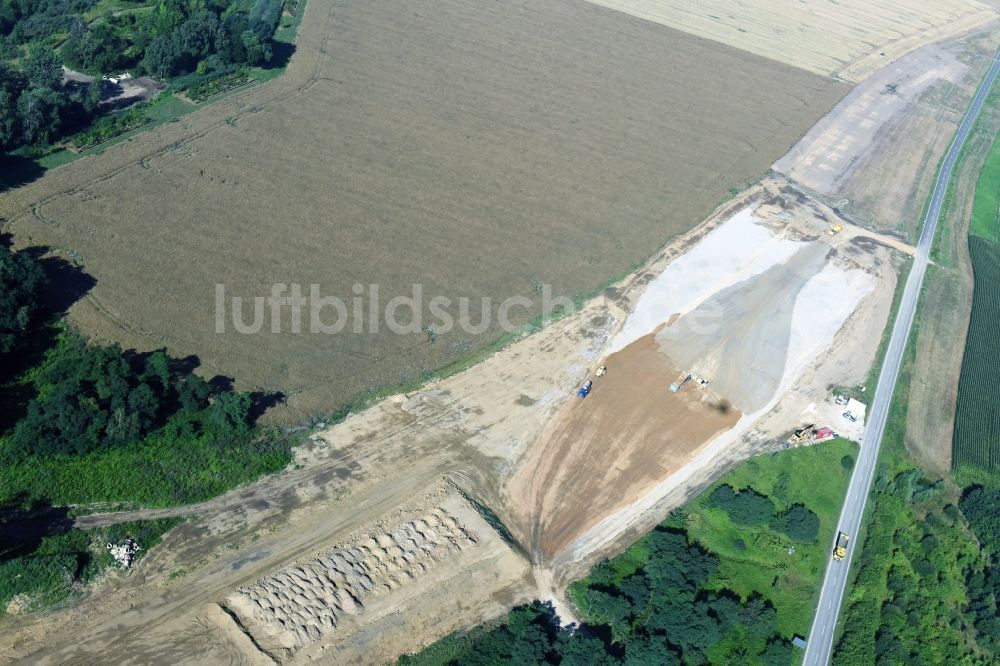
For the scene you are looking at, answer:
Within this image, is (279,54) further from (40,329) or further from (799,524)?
(799,524)

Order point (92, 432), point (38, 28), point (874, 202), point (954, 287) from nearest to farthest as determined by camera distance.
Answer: point (92, 432)
point (954, 287)
point (874, 202)
point (38, 28)

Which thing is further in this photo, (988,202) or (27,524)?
(988,202)

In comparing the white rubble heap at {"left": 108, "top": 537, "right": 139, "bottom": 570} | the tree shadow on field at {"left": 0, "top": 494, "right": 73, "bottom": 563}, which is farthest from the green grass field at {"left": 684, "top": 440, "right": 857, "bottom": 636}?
the tree shadow on field at {"left": 0, "top": 494, "right": 73, "bottom": 563}

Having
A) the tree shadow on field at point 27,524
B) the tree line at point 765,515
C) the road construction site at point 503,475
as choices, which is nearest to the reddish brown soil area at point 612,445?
the road construction site at point 503,475

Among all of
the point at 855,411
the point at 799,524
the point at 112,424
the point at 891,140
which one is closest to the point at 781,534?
the point at 799,524

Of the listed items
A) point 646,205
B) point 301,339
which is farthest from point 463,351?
point 646,205

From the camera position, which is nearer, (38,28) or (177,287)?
(177,287)

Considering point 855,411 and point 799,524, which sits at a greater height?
point 855,411

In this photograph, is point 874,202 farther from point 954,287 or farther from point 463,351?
point 463,351
